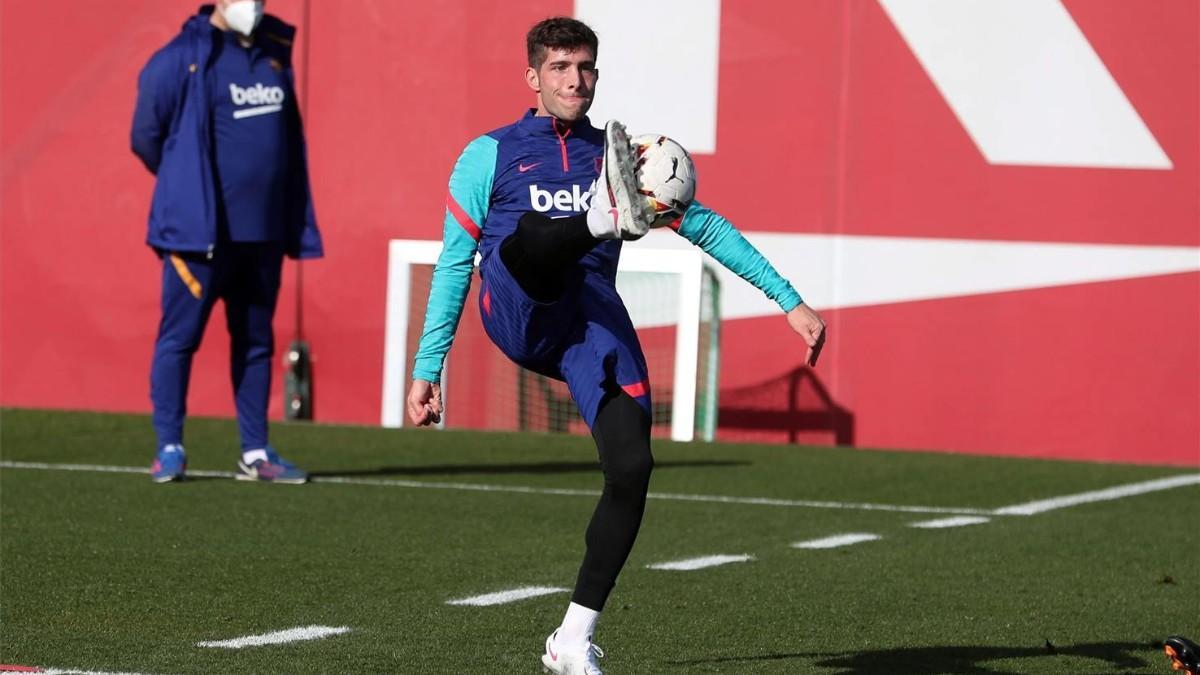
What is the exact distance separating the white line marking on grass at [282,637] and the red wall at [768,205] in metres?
7.45

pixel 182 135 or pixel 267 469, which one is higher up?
pixel 182 135

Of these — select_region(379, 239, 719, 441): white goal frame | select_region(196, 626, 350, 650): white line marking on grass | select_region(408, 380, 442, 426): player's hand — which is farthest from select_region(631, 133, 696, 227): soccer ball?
select_region(379, 239, 719, 441): white goal frame

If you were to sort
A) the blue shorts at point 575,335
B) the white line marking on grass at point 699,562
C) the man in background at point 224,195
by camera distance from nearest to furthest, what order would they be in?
1. the blue shorts at point 575,335
2. the white line marking on grass at point 699,562
3. the man in background at point 224,195

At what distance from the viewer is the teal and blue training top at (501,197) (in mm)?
5379

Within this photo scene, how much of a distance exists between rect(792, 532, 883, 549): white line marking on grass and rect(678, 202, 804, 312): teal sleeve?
322cm

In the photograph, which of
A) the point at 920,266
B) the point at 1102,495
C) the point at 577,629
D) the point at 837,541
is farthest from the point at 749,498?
the point at 577,629

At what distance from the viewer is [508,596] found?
672 cm

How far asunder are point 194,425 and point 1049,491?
17.8ft

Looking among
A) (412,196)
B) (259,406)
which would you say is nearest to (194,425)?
(412,196)

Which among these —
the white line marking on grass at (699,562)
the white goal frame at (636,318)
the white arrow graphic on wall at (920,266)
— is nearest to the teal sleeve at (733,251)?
the white line marking on grass at (699,562)

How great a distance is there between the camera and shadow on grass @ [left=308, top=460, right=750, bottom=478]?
1085 cm

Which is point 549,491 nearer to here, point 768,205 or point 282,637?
point 768,205

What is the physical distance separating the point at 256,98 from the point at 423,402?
5076mm

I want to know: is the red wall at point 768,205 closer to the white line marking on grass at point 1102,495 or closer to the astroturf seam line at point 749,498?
the white line marking on grass at point 1102,495
